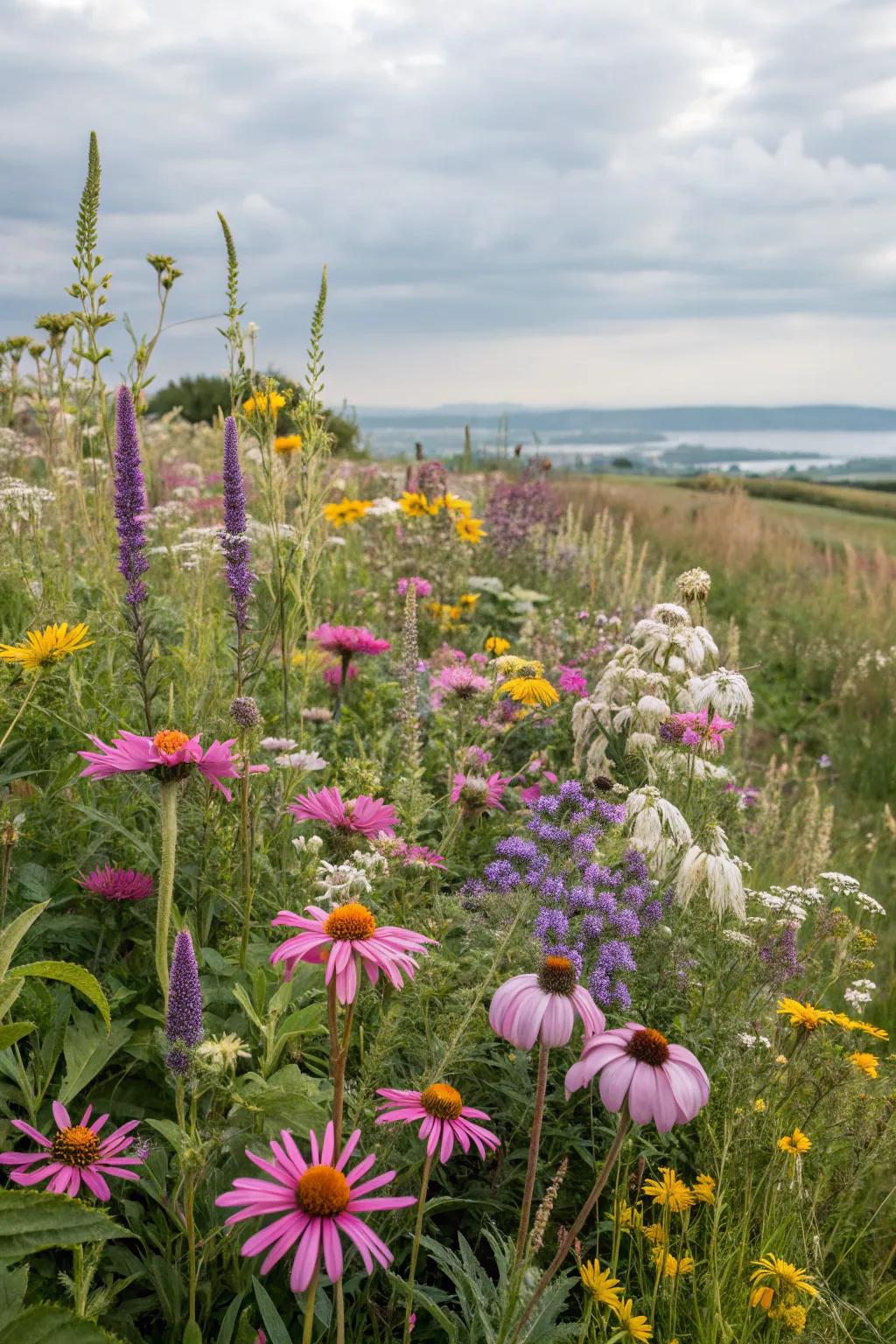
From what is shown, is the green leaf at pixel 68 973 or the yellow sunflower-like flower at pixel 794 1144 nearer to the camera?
the green leaf at pixel 68 973

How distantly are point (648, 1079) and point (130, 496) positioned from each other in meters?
1.43

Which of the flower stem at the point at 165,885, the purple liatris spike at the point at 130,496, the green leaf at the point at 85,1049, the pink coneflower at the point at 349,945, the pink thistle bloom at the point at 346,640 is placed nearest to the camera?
the pink coneflower at the point at 349,945

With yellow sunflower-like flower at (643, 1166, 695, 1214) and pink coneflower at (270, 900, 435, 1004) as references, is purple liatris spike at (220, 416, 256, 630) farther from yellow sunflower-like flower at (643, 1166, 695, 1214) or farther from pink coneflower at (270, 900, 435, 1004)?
yellow sunflower-like flower at (643, 1166, 695, 1214)

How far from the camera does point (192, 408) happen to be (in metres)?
20.9

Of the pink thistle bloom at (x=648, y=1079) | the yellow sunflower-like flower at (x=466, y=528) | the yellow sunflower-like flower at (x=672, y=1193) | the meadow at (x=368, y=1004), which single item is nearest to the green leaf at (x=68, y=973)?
the meadow at (x=368, y=1004)

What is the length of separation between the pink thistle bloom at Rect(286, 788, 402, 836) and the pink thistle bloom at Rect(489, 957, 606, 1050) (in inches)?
30.5

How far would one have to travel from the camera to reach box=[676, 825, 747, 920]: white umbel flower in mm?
2250

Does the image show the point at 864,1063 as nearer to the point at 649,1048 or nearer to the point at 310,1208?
the point at 649,1048

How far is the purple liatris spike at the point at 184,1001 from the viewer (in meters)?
1.18

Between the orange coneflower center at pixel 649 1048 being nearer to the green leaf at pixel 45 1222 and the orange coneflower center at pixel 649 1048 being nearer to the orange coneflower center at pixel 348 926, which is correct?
the orange coneflower center at pixel 348 926

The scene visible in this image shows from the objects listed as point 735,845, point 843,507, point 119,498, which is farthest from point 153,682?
point 843,507

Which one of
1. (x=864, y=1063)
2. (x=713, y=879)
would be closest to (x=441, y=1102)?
(x=713, y=879)

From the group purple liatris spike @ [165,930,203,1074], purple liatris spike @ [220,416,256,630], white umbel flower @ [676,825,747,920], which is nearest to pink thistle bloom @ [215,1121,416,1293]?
purple liatris spike @ [165,930,203,1074]

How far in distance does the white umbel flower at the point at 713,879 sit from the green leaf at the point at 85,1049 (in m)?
1.27
